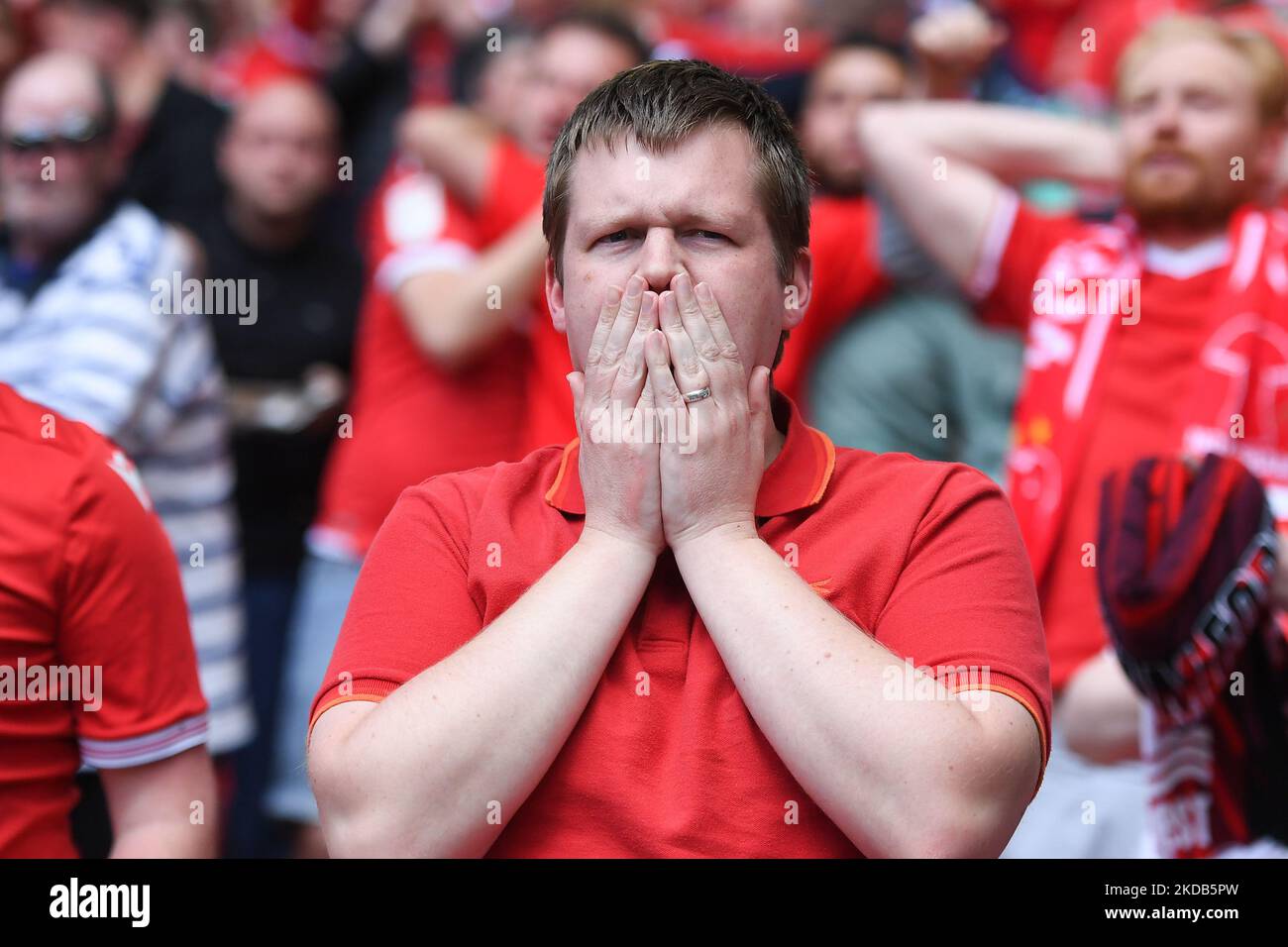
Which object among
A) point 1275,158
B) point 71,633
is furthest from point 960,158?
point 71,633

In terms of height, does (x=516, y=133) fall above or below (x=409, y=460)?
above

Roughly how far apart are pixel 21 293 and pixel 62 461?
1397 millimetres

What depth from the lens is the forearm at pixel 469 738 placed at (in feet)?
4.76

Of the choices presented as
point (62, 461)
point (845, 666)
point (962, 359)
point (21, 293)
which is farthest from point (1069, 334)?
point (21, 293)

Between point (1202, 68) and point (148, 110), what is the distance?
113 inches

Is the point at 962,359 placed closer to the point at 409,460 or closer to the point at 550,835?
the point at 409,460

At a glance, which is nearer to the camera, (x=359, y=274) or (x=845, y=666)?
(x=845, y=666)

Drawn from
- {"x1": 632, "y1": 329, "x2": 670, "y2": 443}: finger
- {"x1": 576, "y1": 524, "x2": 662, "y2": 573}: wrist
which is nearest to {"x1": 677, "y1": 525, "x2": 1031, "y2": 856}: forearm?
{"x1": 576, "y1": 524, "x2": 662, "y2": 573}: wrist

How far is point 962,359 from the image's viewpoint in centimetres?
338

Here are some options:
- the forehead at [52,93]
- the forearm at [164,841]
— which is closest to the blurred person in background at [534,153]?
the forehead at [52,93]

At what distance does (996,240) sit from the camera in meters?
3.11

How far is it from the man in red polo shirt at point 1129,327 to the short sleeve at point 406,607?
5.07 feet

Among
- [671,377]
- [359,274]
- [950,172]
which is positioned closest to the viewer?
[671,377]

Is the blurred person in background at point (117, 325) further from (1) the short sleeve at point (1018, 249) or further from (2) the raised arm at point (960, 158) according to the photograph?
(1) the short sleeve at point (1018, 249)
